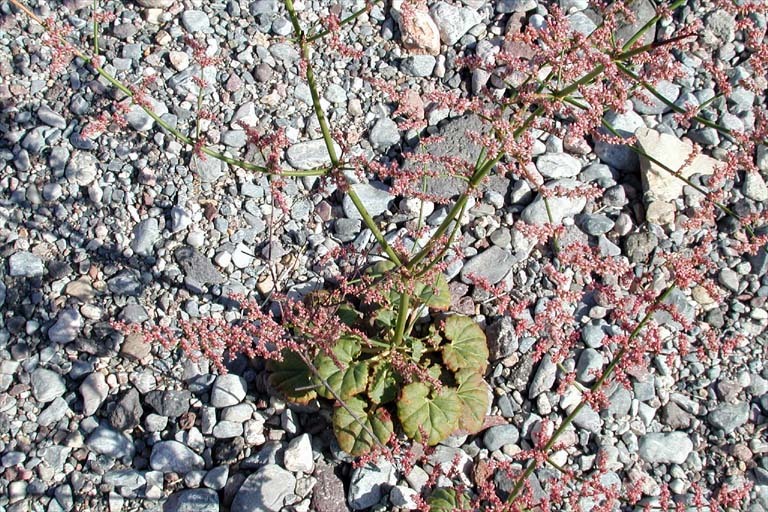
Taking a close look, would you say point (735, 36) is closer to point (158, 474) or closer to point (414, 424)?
point (414, 424)

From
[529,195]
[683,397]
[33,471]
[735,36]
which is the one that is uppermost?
[735,36]

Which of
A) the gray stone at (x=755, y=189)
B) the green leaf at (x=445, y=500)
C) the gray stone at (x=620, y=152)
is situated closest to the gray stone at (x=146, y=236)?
the green leaf at (x=445, y=500)

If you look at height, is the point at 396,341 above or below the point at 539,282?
Answer: below

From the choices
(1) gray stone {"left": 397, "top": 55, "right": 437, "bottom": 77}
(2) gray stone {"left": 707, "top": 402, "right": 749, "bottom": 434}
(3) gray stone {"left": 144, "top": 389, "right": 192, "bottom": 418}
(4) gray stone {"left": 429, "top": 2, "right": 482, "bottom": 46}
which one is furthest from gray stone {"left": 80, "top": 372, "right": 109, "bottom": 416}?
(2) gray stone {"left": 707, "top": 402, "right": 749, "bottom": 434}

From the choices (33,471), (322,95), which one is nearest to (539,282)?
(322,95)

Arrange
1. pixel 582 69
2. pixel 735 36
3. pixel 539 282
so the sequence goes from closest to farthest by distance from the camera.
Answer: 1. pixel 582 69
2. pixel 539 282
3. pixel 735 36

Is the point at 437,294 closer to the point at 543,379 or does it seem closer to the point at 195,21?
the point at 543,379

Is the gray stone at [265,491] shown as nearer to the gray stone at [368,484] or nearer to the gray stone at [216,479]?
the gray stone at [216,479]
